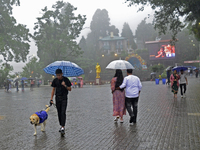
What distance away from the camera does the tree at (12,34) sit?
40875 mm

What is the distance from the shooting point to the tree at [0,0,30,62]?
1609 inches

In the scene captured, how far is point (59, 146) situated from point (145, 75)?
58.5 m

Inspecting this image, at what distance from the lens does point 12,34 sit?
41.8 metres

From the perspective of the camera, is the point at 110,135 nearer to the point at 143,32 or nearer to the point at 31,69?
the point at 31,69

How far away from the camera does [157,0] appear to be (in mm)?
18375

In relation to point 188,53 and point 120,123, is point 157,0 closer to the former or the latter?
point 120,123

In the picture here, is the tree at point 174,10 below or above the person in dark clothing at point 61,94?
above

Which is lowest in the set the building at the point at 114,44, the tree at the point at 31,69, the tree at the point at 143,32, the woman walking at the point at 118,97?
the woman walking at the point at 118,97

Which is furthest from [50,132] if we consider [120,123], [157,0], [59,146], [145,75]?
[145,75]

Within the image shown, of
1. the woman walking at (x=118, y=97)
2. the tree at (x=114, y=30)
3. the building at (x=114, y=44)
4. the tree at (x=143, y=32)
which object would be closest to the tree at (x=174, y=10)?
the woman walking at (x=118, y=97)

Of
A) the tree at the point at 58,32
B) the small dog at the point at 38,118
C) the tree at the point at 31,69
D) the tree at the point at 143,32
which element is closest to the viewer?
the small dog at the point at 38,118

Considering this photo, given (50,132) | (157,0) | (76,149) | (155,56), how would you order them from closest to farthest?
(76,149)
(50,132)
(157,0)
(155,56)

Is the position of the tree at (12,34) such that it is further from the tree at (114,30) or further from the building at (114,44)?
the tree at (114,30)

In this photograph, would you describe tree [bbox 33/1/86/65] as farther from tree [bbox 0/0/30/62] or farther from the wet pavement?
the wet pavement
